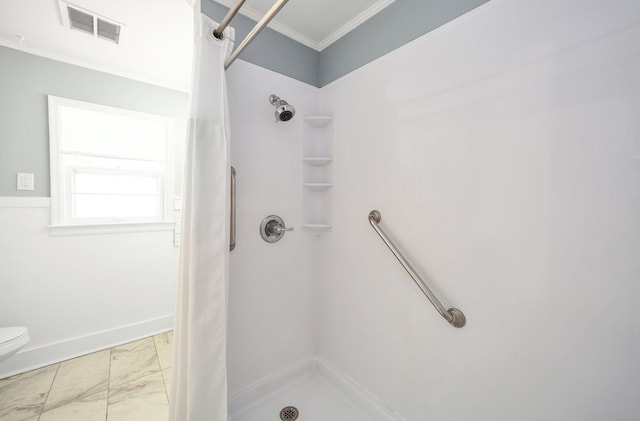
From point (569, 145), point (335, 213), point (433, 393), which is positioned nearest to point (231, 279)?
point (335, 213)

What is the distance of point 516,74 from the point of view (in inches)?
35.4

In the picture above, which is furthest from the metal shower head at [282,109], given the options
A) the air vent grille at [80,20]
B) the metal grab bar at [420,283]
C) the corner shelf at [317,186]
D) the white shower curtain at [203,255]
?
the air vent grille at [80,20]

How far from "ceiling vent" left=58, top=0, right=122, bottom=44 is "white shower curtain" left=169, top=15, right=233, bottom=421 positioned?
0.88 meters

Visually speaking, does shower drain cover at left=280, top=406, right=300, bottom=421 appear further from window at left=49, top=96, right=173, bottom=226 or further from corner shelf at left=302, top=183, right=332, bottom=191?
window at left=49, top=96, right=173, bottom=226

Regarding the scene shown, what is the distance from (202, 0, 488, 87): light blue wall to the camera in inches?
45.1

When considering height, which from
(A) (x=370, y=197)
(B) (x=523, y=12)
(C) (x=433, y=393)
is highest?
(B) (x=523, y=12)

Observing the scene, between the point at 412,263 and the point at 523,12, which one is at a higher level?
the point at 523,12

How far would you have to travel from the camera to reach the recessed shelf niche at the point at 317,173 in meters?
1.65

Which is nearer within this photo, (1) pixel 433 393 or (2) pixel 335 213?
(1) pixel 433 393

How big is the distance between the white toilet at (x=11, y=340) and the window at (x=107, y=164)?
0.73 m

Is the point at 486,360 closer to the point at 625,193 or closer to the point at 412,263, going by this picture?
the point at 412,263

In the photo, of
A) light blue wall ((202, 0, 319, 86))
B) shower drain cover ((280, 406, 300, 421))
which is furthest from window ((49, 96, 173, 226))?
shower drain cover ((280, 406, 300, 421))

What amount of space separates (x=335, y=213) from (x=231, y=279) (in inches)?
29.8

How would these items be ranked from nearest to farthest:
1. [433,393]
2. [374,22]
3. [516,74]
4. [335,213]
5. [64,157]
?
[516,74], [433,393], [374,22], [335,213], [64,157]
